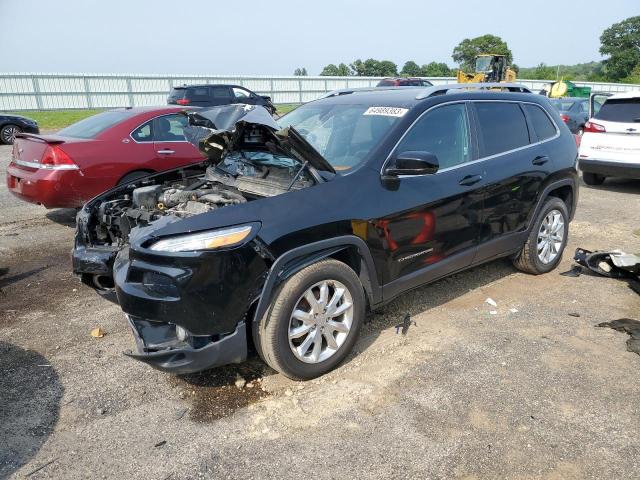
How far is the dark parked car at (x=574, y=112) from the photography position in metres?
14.1

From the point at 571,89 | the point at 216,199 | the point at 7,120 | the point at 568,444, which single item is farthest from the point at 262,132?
the point at 571,89

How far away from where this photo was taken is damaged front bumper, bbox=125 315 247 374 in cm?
283

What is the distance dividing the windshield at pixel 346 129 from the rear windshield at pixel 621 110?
23.7 feet

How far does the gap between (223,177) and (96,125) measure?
12.6ft

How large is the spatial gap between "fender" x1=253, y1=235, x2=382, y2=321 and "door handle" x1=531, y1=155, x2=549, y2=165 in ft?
7.30

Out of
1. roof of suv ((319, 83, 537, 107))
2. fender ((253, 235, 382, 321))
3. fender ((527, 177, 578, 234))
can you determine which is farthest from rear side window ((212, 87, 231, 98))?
fender ((253, 235, 382, 321))

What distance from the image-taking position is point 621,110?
918 cm

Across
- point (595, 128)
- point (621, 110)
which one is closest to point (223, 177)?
point (595, 128)

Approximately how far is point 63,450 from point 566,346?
339 cm

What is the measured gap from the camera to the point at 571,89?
2334cm

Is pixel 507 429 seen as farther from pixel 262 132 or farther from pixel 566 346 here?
pixel 262 132

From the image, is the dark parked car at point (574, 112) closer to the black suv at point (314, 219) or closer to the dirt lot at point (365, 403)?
the black suv at point (314, 219)

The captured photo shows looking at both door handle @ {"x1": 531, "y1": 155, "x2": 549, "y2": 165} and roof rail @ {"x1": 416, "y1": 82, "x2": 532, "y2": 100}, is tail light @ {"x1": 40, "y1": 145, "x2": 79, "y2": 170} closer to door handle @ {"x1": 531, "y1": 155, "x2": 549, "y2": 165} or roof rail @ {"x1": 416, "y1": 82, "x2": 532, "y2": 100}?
roof rail @ {"x1": 416, "y1": 82, "x2": 532, "y2": 100}

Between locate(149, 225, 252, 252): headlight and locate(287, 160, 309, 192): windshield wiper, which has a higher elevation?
locate(287, 160, 309, 192): windshield wiper
